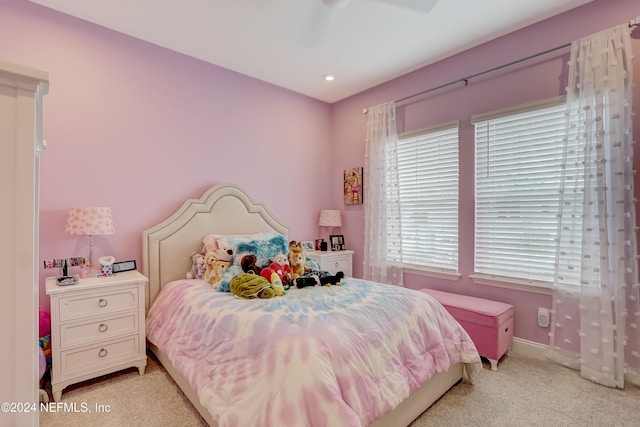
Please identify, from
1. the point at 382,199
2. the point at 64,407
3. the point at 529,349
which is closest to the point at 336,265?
the point at 382,199

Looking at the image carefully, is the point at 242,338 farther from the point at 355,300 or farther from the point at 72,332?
the point at 72,332

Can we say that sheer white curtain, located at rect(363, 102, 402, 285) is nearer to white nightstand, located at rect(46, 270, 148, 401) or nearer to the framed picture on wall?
the framed picture on wall

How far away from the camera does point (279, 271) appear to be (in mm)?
2451

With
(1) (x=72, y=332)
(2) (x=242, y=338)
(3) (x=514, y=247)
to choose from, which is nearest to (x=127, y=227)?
(1) (x=72, y=332)

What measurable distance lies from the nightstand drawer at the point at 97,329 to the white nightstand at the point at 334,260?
188 centimetres

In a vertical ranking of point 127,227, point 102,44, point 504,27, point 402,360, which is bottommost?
point 402,360

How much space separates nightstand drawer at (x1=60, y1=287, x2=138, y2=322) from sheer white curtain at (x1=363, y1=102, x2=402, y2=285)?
2.41 m

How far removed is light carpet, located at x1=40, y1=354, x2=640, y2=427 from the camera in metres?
1.83

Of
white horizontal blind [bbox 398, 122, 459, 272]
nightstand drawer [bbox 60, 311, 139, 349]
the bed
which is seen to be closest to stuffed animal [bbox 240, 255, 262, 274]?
the bed

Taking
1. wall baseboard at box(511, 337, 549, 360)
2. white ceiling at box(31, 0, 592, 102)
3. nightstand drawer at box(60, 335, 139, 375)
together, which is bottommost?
wall baseboard at box(511, 337, 549, 360)

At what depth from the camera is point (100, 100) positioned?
101 inches

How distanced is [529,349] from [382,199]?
6.30ft

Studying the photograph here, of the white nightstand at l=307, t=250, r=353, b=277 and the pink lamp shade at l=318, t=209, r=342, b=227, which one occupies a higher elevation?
the pink lamp shade at l=318, t=209, r=342, b=227

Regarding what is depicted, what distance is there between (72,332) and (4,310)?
1.91m
